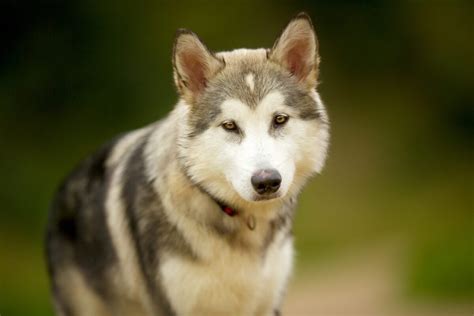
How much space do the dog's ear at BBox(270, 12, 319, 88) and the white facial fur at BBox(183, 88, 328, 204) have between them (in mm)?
237

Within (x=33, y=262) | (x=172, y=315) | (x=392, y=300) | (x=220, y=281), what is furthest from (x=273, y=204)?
(x=33, y=262)

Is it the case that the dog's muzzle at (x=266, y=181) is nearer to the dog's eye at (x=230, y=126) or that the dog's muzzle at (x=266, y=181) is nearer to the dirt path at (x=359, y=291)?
the dog's eye at (x=230, y=126)

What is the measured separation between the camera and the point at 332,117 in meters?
11.0

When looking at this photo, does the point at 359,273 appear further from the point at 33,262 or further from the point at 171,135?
the point at 171,135

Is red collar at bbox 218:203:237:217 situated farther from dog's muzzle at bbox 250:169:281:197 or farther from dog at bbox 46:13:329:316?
dog's muzzle at bbox 250:169:281:197

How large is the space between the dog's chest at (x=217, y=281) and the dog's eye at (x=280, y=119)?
2.36 feet

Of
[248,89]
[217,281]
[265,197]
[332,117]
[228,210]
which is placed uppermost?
[248,89]

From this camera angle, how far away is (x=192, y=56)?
4320 mm

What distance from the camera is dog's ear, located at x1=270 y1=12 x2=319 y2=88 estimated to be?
14.2 feet

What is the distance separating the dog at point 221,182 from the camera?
4.16 meters

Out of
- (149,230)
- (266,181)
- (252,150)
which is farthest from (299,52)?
(149,230)

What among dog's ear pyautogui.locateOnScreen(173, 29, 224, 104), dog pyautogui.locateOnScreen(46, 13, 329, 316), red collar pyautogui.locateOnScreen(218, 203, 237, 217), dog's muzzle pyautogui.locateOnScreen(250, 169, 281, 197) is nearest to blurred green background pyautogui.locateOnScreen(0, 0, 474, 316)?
dog pyautogui.locateOnScreen(46, 13, 329, 316)

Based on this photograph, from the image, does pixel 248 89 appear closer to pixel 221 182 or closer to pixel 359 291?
pixel 221 182

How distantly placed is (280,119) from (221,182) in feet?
1.36
